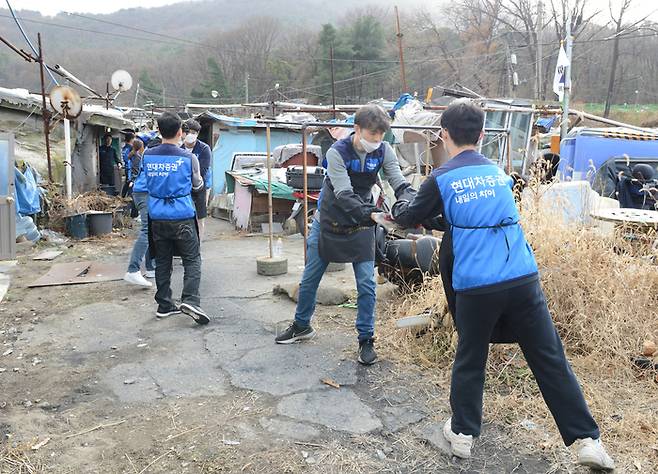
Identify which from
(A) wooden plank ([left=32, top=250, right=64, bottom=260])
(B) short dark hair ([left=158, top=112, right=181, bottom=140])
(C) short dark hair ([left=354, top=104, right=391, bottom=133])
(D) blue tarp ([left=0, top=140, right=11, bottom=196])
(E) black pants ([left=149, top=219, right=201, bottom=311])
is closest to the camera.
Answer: (C) short dark hair ([left=354, top=104, right=391, bottom=133])

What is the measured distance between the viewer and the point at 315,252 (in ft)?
13.3

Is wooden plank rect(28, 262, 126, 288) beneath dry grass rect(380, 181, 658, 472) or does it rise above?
beneath

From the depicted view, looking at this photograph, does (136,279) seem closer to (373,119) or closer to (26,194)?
(373,119)

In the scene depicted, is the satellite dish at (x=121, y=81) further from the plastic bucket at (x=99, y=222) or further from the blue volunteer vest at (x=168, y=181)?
the blue volunteer vest at (x=168, y=181)

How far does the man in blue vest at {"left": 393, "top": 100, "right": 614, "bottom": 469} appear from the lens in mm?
2531

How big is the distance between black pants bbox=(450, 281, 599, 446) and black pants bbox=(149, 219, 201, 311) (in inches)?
111

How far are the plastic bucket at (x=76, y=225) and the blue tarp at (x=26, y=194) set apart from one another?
0.52 meters

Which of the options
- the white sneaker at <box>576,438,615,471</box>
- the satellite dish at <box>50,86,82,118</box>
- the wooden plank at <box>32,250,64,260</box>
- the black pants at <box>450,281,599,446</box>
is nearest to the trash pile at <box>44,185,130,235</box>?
the wooden plank at <box>32,250,64,260</box>

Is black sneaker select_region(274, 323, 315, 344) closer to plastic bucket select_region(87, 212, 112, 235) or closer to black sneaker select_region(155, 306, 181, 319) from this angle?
black sneaker select_region(155, 306, 181, 319)

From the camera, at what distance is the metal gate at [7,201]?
6.30 meters

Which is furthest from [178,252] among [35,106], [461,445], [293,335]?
[35,106]

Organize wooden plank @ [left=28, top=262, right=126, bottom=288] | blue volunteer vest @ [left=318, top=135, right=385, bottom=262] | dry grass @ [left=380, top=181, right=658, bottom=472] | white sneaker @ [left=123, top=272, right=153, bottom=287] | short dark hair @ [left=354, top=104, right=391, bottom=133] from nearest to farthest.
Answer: dry grass @ [left=380, top=181, right=658, bottom=472], short dark hair @ [left=354, top=104, right=391, bottom=133], blue volunteer vest @ [left=318, top=135, right=385, bottom=262], white sneaker @ [left=123, top=272, right=153, bottom=287], wooden plank @ [left=28, top=262, right=126, bottom=288]

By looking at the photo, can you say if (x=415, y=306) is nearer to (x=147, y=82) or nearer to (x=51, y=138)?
(x=51, y=138)

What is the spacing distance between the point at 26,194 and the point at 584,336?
323 inches
